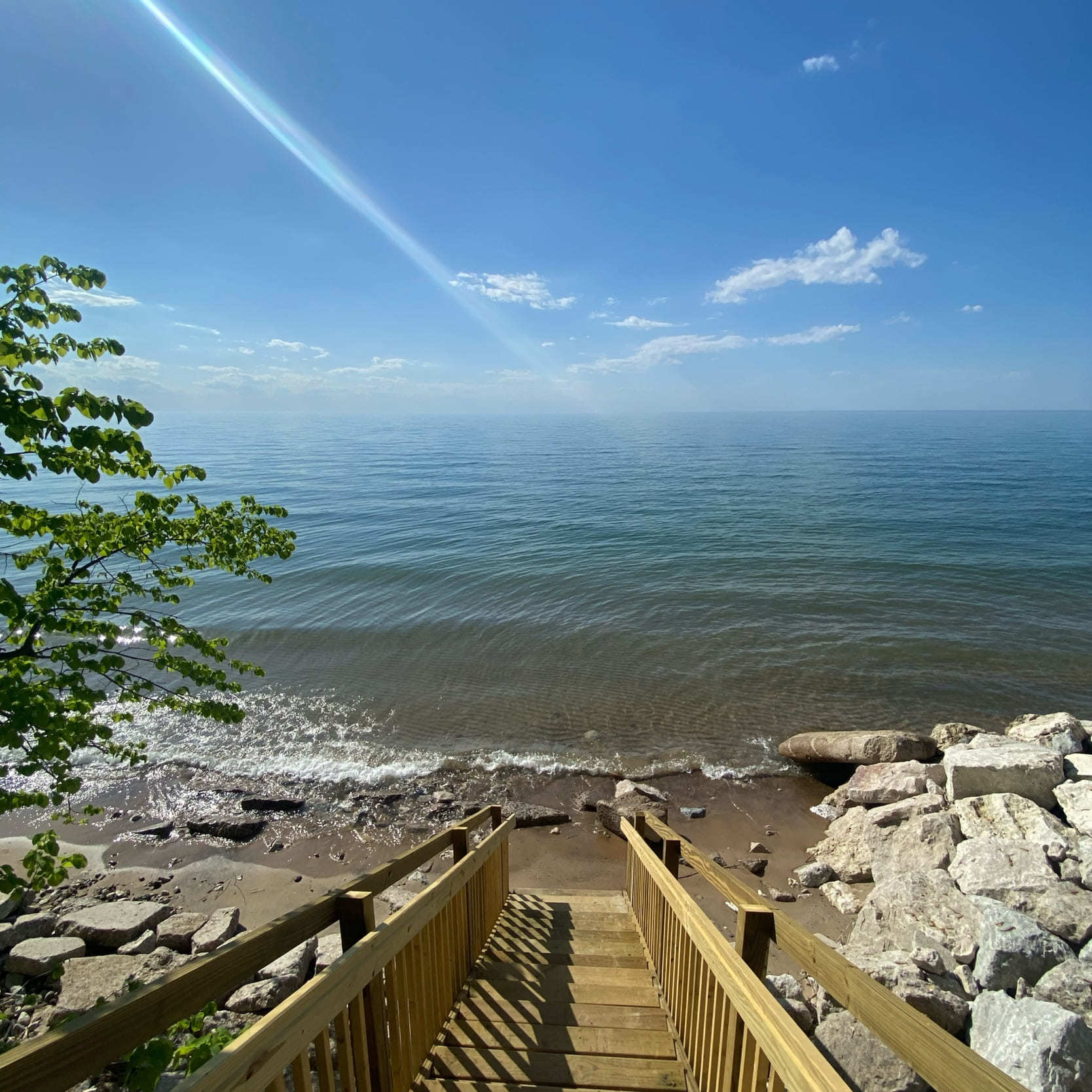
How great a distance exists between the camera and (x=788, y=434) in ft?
366

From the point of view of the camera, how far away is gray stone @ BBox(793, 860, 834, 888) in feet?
25.0

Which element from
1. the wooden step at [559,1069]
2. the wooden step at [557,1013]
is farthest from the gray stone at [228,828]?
the wooden step at [559,1069]

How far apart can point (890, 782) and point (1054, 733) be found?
2.76 meters

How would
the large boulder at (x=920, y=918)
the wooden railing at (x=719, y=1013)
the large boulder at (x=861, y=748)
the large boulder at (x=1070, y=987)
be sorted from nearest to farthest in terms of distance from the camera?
the wooden railing at (x=719, y=1013), the large boulder at (x=1070, y=987), the large boulder at (x=920, y=918), the large boulder at (x=861, y=748)

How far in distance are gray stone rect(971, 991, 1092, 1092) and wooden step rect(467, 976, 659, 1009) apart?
6.70 ft

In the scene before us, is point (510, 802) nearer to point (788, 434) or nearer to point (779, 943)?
point (779, 943)

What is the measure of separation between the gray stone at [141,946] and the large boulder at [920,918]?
288 inches

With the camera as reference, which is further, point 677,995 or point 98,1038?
point 677,995

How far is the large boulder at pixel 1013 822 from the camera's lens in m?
6.35

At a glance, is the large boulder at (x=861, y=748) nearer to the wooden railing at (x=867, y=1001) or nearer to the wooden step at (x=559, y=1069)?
the wooden railing at (x=867, y=1001)

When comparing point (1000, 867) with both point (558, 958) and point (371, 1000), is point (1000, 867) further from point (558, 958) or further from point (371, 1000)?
point (371, 1000)

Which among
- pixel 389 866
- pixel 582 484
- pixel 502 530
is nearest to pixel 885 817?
pixel 389 866

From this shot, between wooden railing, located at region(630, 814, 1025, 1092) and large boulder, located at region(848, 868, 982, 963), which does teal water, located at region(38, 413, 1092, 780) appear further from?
wooden railing, located at region(630, 814, 1025, 1092)

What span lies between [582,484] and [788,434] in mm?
82504
